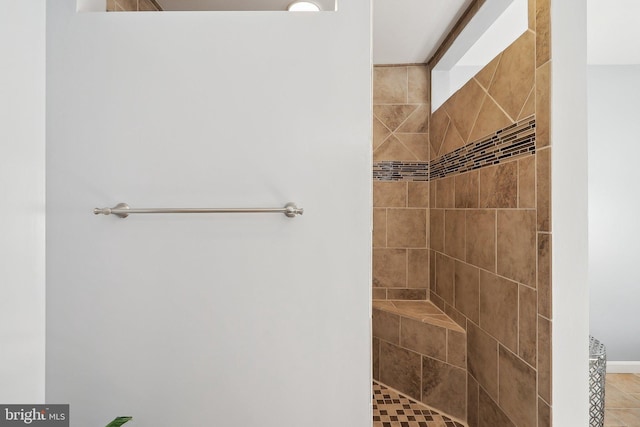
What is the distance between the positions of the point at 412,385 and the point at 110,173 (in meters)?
2.09

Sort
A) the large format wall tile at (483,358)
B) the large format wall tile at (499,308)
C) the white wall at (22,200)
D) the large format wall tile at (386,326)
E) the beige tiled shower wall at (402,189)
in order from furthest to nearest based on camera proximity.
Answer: the beige tiled shower wall at (402,189), the large format wall tile at (386,326), the large format wall tile at (483,358), the large format wall tile at (499,308), the white wall at (22,200)

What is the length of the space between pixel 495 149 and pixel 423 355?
4.36 ft

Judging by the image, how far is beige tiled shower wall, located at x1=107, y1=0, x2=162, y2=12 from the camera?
1356mm

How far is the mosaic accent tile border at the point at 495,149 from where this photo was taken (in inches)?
55.2

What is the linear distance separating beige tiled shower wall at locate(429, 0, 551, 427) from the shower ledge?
0.06 meters

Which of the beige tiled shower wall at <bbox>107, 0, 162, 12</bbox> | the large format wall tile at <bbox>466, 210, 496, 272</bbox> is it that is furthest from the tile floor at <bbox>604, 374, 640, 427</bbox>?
the beige tiled shower wall at <bbox>107, 0, 162, 12</bbox>

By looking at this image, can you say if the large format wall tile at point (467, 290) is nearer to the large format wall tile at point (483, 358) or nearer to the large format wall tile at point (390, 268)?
the large format wall tile at point (483, 358)

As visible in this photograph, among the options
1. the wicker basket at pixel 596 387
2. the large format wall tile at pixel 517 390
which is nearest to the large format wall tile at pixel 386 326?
the large format wall tile at pixel 517 390

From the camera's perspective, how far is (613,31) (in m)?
2.45

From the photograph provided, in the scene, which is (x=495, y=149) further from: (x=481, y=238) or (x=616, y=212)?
(x=616, y=212)

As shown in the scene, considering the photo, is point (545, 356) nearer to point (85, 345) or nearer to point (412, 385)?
point (412, 385)

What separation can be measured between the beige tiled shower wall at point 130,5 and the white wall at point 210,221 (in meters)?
0.32

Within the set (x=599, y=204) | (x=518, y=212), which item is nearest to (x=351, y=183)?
(x=518, y=212)

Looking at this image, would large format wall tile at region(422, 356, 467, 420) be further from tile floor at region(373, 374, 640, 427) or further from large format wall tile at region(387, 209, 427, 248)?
large format wall tile at region(387, 209, 427, 248)
